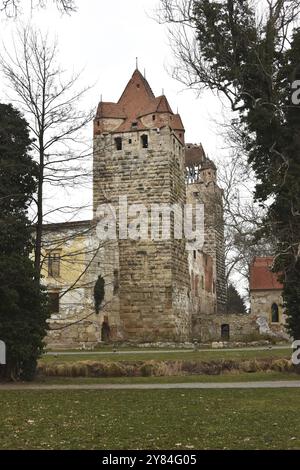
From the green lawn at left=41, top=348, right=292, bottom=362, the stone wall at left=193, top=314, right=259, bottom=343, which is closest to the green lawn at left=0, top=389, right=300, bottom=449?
the green lawn at left=41, top=348, right=292, bottom=362

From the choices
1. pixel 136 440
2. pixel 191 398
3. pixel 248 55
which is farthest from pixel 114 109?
pixel 136 440

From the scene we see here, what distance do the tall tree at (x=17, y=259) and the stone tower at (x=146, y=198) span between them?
17775 mm

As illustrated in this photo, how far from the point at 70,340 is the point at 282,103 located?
2003 cm

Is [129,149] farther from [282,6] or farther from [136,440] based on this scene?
[136,440]

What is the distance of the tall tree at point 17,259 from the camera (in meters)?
16.4

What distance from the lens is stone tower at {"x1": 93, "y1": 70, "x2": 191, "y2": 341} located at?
35.8 metres

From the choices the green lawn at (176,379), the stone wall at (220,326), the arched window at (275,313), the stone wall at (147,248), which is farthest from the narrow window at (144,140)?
the green lawn at (176,379)

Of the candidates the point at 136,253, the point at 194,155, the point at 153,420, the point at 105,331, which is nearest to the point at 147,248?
the point at 136,253

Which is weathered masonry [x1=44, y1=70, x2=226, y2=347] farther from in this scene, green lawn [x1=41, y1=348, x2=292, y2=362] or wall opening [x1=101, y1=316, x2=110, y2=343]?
green lawn [x1=41, y1=348, x2=292, y2=362]

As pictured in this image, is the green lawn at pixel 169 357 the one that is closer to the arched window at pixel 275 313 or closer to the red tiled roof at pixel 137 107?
the red tiled roof at pixel 137 107

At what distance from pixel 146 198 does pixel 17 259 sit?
20.3m

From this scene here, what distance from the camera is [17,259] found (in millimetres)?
16859

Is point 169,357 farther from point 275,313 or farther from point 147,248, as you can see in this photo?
point 275,313

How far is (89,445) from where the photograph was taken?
761 centimetres
